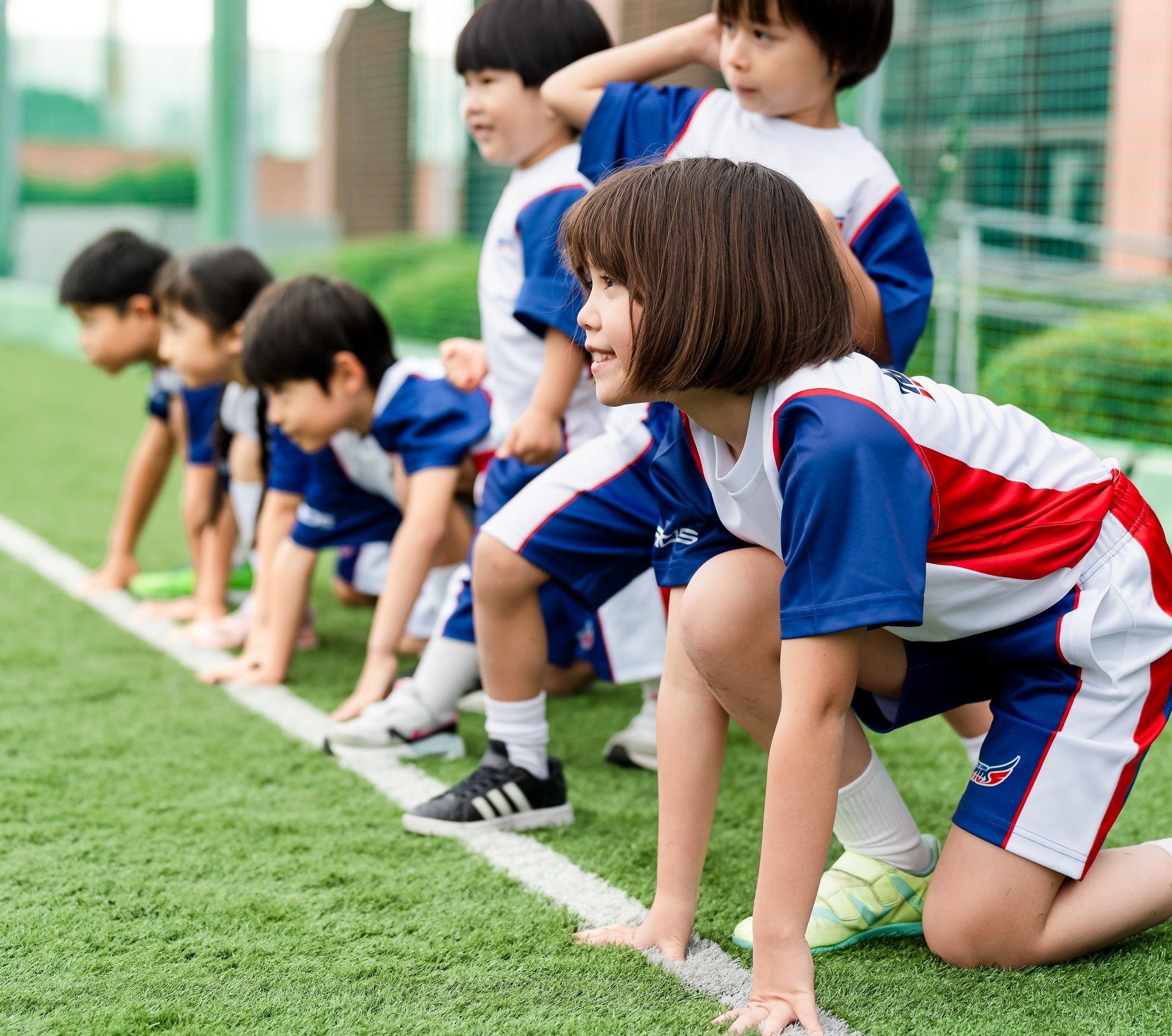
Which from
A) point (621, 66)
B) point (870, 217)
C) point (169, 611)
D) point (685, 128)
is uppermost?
point (621, 66)

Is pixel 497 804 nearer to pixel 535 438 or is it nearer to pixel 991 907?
pixel 535 438

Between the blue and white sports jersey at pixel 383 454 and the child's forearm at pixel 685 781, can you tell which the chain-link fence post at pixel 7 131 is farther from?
the child's forearm at pixel 685 781

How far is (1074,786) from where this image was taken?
1.71 meters

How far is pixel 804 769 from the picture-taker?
1.49 m

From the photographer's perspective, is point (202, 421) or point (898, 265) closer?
point (898, 265)

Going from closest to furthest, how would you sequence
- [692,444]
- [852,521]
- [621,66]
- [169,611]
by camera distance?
[852,521] < [692,444] < [621,66] < [169,611]

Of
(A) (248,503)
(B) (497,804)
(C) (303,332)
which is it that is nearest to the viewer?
(B) (497,804)

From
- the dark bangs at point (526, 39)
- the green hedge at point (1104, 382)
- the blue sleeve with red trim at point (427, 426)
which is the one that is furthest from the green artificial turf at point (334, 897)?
the green hedge at point (1104, 382)

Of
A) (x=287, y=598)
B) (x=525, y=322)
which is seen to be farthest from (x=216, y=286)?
(x=525, y=322)

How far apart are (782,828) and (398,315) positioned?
8.10 meters

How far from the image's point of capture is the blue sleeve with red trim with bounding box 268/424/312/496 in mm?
3338

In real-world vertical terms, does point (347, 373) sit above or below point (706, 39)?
below

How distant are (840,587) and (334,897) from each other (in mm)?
971

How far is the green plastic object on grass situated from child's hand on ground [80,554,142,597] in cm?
2
